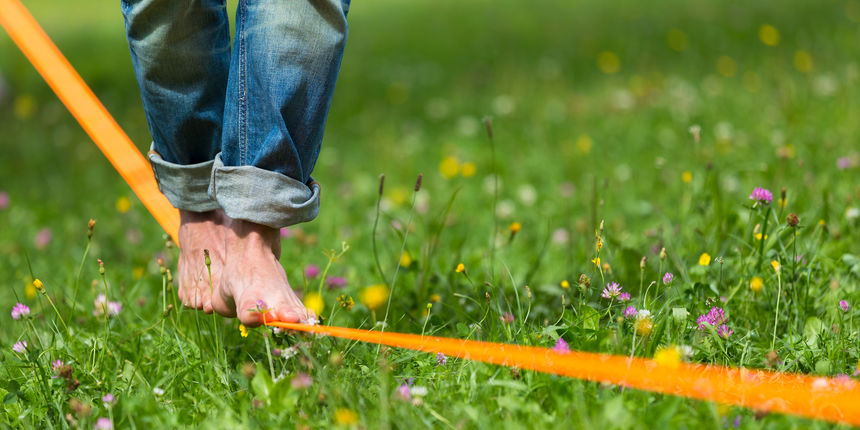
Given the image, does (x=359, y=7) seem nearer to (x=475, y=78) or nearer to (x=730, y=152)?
(x=475, y=78)

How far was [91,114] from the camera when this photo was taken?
2.02 m

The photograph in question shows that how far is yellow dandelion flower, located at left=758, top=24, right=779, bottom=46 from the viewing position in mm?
5152

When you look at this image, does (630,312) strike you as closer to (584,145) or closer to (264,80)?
(264,80)

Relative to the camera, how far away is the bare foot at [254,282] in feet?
4.44

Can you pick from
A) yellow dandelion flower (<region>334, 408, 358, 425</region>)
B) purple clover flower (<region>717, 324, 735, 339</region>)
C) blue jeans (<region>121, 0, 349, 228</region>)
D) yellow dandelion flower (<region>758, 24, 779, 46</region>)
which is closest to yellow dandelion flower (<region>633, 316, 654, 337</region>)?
purple clover flower (<region>717, 324, 735, 339</region>)

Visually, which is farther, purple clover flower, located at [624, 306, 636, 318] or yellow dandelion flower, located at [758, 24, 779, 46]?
yellow dandelion flower, located at [758, 24, 779, 46]

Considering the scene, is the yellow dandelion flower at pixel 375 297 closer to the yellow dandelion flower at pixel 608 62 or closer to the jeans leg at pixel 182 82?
the jeans leg at pixel 182 82

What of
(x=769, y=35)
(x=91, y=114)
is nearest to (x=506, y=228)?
(x=91, y=114)

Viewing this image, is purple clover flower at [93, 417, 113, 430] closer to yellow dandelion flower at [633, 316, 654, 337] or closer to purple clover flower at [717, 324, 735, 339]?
yellow dandelion flower at [633, 316, 654, 337]

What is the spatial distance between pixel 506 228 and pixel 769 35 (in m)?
3.50

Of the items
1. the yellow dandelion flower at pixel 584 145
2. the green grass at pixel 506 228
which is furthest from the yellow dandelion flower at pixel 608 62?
the yellow dandelion flower at pixel 584 145

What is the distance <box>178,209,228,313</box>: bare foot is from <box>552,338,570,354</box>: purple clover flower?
0.65 metres

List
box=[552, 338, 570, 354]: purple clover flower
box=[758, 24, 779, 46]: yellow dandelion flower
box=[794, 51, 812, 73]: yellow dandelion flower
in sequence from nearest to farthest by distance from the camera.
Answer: box=[552, 338, 570, 354]: purple clover flower, box=[794, 51, 812, 73]: yellow dandelion flower, box=[758, 24, 779, 46]: yellow dandelion flower

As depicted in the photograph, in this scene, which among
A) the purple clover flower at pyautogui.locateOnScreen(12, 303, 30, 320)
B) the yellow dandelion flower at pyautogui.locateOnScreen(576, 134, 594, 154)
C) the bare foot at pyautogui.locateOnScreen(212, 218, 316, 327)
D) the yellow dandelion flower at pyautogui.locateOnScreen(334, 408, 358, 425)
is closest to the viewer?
→ the yellow dandelion flower at pyautogui.locateOnScreen(334, 408, 358, 425)
